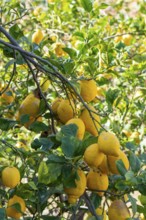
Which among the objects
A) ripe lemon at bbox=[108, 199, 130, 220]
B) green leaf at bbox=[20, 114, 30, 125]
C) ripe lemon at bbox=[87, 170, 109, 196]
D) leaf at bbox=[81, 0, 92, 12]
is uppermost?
leaf at bbox=[81, 0, 92, 12]

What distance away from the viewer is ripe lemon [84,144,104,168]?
104cm

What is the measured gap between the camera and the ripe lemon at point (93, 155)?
1.04 metres

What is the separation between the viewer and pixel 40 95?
4.47 ft

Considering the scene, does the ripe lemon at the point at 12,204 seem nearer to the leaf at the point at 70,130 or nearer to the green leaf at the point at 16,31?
the leaf at the point at 70,130

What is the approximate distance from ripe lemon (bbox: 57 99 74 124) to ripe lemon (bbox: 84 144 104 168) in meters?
0.17

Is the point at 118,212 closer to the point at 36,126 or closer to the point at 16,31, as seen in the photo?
the point at 36,126

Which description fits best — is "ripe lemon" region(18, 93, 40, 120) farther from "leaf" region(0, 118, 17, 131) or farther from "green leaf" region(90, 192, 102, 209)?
"green leaf" region(90, 192, 102, 209)

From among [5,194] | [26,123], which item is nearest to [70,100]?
[26,123]

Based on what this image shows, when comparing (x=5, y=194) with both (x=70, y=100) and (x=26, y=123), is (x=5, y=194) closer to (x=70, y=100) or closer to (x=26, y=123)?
(x=26, y=123)

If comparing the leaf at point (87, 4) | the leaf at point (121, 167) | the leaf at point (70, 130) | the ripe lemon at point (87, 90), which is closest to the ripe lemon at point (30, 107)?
the ripe lemon at point (87, 90)

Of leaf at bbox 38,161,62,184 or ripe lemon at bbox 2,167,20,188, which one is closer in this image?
leaf at bbox 38,161,62,184

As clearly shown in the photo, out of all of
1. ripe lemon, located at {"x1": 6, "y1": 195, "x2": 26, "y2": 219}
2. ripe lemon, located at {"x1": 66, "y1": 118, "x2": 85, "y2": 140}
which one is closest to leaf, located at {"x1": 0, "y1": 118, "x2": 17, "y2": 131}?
ripe lemon, located at {"x1": 6, "y1": 195, "x2": 26, "y2": 219}

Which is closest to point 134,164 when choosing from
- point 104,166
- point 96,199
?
point 104,166

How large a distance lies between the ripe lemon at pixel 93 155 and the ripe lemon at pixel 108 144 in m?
0.01
